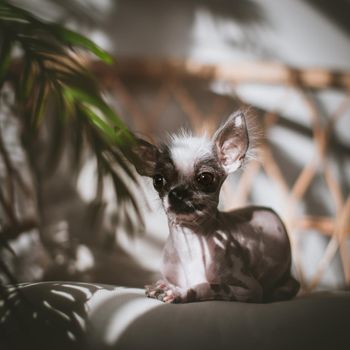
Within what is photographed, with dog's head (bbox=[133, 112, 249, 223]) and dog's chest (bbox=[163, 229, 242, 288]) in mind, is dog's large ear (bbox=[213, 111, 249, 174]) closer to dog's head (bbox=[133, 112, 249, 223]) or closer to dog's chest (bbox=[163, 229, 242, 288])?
dog's head (bbox=[133, 112, 249, 223])

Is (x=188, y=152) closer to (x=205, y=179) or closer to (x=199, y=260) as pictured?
(x=205, y=179)

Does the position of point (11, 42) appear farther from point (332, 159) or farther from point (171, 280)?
point (332, 159)

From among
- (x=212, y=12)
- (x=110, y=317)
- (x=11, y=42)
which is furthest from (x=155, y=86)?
(x=110, y=317)

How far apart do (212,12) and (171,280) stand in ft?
2.95

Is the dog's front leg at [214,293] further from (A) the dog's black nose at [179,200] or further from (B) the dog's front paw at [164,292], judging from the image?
(A) the dog's black nose at [179,200]

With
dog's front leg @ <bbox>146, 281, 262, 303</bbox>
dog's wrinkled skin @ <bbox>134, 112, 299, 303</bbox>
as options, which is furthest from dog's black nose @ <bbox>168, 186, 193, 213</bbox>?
dog's front leg @ <bbox>146, 281, 262, 303</bbox>

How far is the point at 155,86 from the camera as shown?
46.4 inches

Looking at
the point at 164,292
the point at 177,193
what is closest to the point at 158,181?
the point at 177,193

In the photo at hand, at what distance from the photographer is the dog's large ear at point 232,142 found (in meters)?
0.52

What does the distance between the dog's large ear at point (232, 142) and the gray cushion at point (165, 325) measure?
19 cm

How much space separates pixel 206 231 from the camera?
543 mm

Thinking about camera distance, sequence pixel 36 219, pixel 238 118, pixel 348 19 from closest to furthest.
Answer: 1. pixel 238 118
2. pixel 36 219
3. pixel 348 19

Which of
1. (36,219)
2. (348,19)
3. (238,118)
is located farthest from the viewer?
(348,19)

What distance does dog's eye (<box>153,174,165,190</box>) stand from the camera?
0.52 metres
